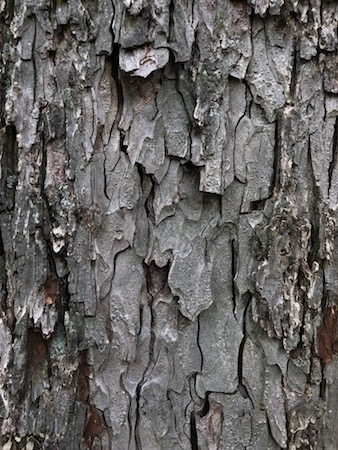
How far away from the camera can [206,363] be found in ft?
3.37

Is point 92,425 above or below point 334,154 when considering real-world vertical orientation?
below

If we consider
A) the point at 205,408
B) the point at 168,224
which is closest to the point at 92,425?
the point at 205,408

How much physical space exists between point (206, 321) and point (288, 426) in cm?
24

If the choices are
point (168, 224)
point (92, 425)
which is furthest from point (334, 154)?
point (92, 425)

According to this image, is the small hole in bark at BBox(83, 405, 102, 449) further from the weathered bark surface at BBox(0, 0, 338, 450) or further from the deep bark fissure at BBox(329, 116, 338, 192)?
the deep bark fissure at BBox(329, 116, 338, 192)

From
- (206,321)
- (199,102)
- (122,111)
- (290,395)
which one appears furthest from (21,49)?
(290,395)

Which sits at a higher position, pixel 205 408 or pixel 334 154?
pixel 334 154

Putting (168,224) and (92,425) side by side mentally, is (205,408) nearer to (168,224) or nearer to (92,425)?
(92,425)

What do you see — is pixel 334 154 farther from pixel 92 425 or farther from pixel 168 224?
pixel 92 425

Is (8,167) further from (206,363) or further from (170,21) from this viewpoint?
(206,363)

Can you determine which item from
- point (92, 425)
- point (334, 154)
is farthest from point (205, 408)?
point (334, 154)

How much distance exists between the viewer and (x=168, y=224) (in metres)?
1.00

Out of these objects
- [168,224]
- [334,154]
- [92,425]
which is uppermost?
[334,154]

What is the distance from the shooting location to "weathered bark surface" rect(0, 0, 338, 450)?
3.17 feet
